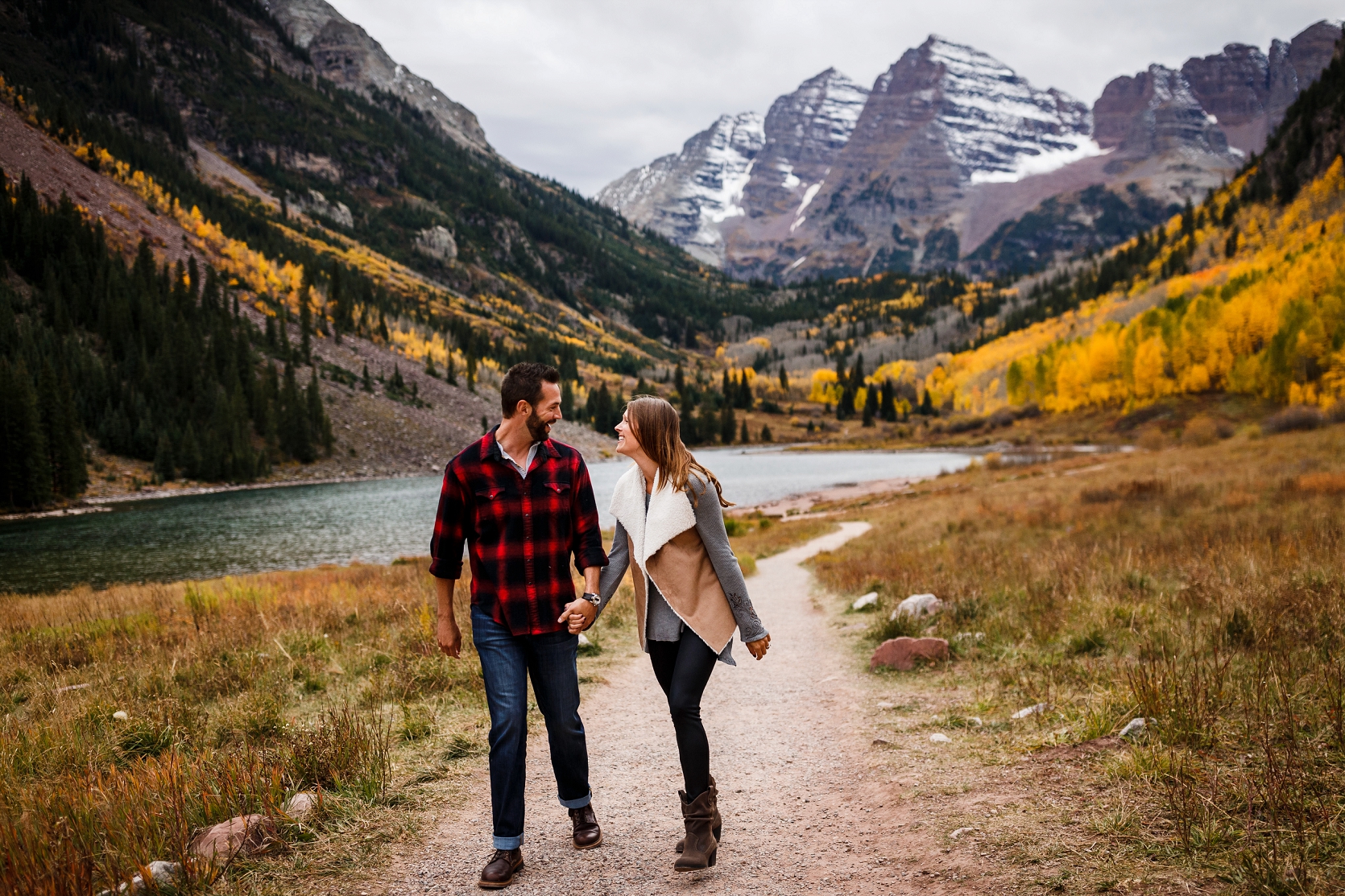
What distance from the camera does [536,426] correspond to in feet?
14.4

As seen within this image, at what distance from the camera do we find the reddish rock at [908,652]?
8.98 m

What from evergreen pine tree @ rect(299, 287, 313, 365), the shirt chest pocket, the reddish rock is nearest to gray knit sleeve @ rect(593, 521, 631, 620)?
the shirt chest pocket

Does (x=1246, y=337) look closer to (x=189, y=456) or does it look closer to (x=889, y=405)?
(x=889, y=405)

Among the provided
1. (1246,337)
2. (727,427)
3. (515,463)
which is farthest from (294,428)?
(1246,337)

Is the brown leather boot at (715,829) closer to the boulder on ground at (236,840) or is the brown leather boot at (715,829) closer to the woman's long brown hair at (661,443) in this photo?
the woman's long brown hair at (661,443)

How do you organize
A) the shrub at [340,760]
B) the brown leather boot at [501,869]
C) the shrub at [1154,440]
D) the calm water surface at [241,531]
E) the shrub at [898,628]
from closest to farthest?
the brown leather boot at [501,869], the shrub at [340,760], the shrub at [898,628], the calm water surface at [241,531], the shrub at [1154,440]

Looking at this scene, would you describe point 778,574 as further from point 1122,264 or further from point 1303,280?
point 1122,264

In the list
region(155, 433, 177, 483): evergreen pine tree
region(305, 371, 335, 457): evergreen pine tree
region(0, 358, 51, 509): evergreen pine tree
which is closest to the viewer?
region(0, 358, 51, 509): evergreen pine tree

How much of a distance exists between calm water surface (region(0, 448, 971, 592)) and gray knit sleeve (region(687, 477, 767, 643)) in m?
29.2

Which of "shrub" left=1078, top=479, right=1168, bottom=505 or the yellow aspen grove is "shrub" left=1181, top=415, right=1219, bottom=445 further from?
"shrub" left=1078, top=479, right=1168, bottom=505

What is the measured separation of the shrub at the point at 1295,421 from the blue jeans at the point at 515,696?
54073 mm

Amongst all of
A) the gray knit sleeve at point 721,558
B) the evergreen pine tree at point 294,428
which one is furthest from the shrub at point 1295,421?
the evergreen pine tree at point 294,428

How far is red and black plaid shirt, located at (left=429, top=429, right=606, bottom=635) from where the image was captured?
4.27 meters

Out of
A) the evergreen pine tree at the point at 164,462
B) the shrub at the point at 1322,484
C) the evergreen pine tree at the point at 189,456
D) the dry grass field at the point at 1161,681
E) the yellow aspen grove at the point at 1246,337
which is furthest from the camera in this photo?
the evergreen pine tree at the point at 189,456
